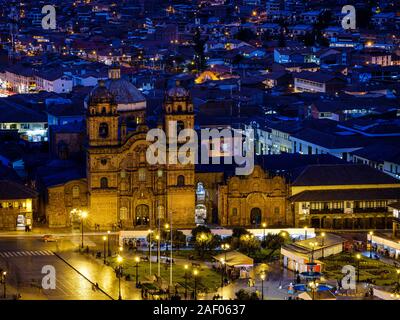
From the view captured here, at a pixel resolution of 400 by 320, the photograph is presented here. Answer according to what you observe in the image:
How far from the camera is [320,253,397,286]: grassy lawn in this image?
148ft

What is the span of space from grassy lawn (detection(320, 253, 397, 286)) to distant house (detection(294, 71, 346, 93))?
159 feet

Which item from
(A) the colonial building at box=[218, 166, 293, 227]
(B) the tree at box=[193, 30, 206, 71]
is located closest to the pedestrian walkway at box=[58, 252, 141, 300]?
(A) the colonial building at box=[218, 166, 293, 227]

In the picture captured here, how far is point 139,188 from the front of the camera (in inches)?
2159

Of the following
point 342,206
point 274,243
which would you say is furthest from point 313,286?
point 342,206

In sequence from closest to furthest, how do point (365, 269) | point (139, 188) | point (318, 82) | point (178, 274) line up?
1. point (178, 274)
2. point (365, 269)
3. point (139, 188)
4. point (318, 82)

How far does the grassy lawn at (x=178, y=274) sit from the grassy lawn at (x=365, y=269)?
4.09 metres

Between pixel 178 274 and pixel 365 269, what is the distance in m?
6.78

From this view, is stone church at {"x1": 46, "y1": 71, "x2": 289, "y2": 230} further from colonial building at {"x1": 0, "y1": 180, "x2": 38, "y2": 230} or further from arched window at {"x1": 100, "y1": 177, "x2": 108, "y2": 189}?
colonial building at {"x1": 0, "y1": 180, "x2": 38, "y2": 230}

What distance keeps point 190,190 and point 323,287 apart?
13702mm

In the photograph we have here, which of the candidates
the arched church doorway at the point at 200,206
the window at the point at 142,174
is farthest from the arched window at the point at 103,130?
the arched church doorway at the point at 200,206

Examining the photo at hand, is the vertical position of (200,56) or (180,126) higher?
(180,126)

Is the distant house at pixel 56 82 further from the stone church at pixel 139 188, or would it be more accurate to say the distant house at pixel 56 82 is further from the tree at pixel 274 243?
the tree at pixel 274 243

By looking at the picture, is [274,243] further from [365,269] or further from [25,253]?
[25,253]
